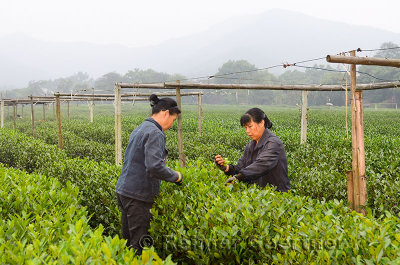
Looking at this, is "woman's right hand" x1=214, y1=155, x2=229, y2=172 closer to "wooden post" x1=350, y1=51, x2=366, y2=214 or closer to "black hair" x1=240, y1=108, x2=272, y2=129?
"black hair" x1=240, y1=108, x2=272, y2=129

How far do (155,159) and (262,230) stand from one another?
48.1 inches

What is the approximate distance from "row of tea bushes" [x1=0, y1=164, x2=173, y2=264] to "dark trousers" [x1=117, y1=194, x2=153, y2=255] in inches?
16.4

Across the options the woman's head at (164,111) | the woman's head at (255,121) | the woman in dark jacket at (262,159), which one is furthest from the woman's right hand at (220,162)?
the woman's head at (164,111)

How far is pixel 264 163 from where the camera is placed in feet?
12.3

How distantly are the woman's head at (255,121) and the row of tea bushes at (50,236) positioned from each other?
1900 mm

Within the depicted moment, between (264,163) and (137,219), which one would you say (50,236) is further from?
(264,163)

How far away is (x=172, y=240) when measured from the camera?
10.8 ft

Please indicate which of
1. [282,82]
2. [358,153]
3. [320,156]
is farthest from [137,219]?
[282,82]

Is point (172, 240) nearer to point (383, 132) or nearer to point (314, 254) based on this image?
point (314, 254)

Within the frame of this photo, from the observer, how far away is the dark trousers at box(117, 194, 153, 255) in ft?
11.2

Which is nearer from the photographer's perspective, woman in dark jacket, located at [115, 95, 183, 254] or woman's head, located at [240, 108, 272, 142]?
woman in dark jacket, located at [115, 95, 183, 254]

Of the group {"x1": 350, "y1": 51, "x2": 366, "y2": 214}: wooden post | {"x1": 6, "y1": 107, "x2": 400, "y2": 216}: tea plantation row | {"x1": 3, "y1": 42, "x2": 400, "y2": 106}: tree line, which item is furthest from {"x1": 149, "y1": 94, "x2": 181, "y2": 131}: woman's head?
{"x1": 3, "y1": 42, "x2": 400, "y2": 106}: tree line

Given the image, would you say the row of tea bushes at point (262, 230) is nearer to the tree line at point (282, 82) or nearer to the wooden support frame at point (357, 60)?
the wooden support frame at point (357, 60)

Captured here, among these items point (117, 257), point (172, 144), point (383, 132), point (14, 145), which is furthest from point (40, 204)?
point (383, 132)
